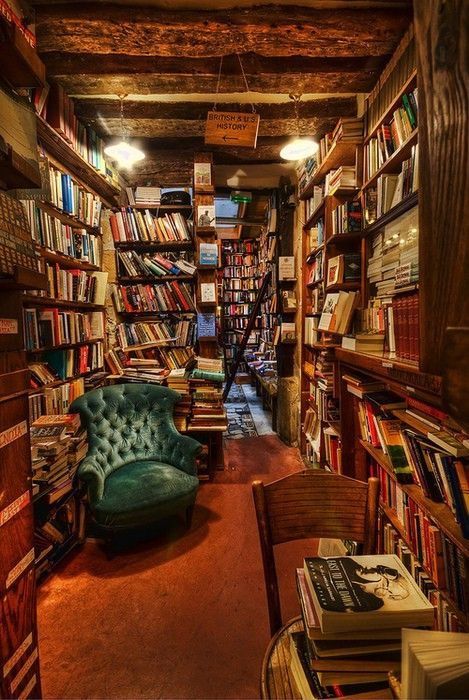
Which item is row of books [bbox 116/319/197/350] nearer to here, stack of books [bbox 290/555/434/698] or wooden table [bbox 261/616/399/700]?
wooden table [bbox 261/616/399/700]

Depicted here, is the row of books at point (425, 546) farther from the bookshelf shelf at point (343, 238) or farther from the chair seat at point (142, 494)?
the bookshelf shelf at point (343, 238)

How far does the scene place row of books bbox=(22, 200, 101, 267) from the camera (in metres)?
2.07

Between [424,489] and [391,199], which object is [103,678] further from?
[391,199]

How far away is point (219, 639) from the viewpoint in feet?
5.02

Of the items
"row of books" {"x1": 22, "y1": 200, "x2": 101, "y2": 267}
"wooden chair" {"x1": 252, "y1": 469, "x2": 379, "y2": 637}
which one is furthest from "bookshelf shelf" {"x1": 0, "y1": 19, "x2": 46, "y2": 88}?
"wooden chair" {"x1": 252, "y1": 469, "x2": 379, "y2": 637}

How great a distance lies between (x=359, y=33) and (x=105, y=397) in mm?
2668

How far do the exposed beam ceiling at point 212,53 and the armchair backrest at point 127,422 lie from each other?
6.80 feet

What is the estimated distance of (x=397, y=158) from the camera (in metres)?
1.78

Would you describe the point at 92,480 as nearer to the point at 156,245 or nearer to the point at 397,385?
the point at 397,385

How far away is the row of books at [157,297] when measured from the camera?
11.3 ft

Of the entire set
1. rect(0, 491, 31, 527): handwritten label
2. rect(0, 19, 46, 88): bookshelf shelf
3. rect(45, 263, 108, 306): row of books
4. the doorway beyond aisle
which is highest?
rect(0, 19, 46, 88): bookshelf shelf

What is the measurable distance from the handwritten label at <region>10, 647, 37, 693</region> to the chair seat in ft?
2.83

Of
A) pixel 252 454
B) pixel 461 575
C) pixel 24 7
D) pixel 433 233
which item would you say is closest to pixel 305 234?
pixel 252 454

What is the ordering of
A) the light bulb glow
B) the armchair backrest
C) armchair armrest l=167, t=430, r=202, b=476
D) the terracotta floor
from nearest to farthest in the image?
the terracotta floor
the armchair backrest
armchair armrest l=167, t=430, r=202, b=476
the light bulb glow
